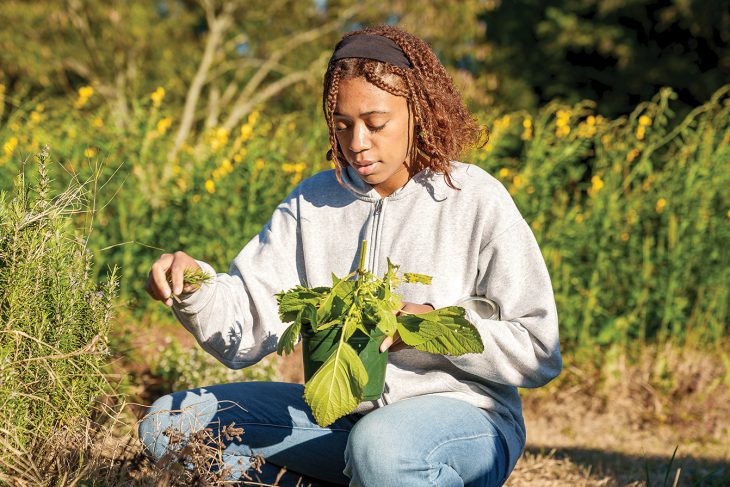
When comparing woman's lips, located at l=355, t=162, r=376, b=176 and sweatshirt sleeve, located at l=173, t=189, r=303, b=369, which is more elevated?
woman's lips, located at l=355, t=162, r=376, b=176

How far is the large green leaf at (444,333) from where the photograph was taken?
1.95 metres

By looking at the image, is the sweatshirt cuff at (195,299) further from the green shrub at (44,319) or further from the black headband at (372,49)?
the black headband at (372,49)

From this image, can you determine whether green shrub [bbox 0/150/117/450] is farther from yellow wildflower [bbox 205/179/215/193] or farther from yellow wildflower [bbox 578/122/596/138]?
yellow wildflower [bbox 578/122/596/138]

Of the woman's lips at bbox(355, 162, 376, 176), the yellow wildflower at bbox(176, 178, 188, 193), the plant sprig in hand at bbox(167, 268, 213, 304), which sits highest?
→ the woman's lips at bbox(355, 162, 376, 176)

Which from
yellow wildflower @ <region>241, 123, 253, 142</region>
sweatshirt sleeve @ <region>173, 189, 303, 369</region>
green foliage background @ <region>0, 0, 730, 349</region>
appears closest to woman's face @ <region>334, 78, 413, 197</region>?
sweatshirt sleeve @ <region>173, 189, 303, 369</region>

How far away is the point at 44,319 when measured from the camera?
205 centimetres

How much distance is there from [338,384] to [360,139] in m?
0.64

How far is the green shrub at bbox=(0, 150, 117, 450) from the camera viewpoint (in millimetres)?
2018

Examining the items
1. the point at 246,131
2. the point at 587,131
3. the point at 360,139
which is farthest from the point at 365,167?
the point at 587,131

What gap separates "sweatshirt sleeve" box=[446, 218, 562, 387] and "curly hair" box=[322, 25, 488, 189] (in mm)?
235

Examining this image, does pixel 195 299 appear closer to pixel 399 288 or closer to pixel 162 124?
pixel 399 288

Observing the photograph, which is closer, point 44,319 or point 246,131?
point 44,319

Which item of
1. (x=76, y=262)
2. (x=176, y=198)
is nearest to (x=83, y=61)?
(x=176, y=198)

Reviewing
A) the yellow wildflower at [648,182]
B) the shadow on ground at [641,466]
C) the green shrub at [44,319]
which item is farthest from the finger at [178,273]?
the yellow wildflower at [648,182]
